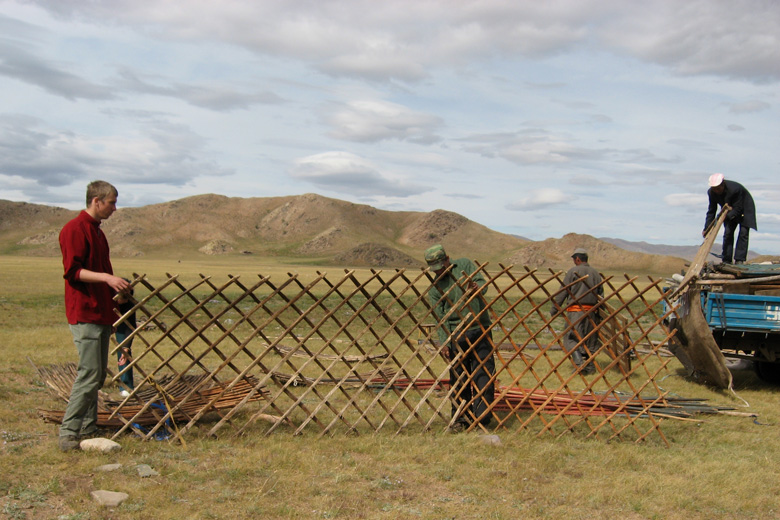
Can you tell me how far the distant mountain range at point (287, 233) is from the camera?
75.8 metres

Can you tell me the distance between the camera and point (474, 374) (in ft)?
16.3

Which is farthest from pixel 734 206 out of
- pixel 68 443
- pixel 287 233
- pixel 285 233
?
pixel 285 233

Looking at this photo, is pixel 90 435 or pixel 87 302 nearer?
pixel 87 302

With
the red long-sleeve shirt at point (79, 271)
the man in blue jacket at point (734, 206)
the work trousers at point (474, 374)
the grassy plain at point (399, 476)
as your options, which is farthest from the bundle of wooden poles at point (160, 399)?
the man in blue jacket at point (734, 206)

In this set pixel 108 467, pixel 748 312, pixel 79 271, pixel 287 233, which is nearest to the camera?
pixel 108 467

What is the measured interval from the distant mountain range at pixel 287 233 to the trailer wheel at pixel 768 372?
200ft

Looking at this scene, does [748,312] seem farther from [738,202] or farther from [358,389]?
[358,389]

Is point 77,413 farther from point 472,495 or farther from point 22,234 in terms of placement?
point 22,234

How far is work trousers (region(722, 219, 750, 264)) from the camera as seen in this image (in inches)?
281

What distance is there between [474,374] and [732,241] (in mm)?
4396

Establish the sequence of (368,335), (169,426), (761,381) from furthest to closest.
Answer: (368,335), (761,381), (169,426)

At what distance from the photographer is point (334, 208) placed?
362 feet

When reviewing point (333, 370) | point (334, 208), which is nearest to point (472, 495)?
point (333, 370)

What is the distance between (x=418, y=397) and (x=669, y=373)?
4193 millimetres
